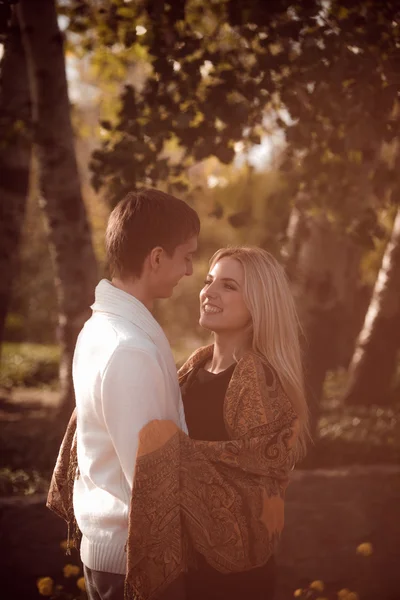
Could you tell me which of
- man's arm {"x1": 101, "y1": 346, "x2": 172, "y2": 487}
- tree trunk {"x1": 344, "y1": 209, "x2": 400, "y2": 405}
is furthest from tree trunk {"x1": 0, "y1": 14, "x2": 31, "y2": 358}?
man's arm {"x1": 101, "y1": 346, "x2": 172, "y2": 487}

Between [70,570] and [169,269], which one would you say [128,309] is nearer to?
[169,269]

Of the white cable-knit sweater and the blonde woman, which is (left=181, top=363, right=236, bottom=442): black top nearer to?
the blonde woman

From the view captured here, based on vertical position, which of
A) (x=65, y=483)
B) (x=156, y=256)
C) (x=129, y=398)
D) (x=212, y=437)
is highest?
(x=156, y=256)

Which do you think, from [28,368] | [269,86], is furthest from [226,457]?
[28,368]

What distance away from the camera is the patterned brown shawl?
2.34 metres

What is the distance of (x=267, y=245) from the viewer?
5.38 m

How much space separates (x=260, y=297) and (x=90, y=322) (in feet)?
2.63

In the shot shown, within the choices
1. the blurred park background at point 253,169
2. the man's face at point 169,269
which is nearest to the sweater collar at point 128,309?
the man's face at point 169,269

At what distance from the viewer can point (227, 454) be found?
2.62 meters

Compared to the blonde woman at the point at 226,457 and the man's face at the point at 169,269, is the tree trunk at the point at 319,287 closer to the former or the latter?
the blonde woman at the point at 226,457

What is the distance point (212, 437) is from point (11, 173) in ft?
16.1

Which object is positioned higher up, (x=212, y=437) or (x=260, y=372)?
(x=260, y=372)

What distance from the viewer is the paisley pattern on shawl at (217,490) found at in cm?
234

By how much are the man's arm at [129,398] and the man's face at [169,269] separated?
0.37 m
